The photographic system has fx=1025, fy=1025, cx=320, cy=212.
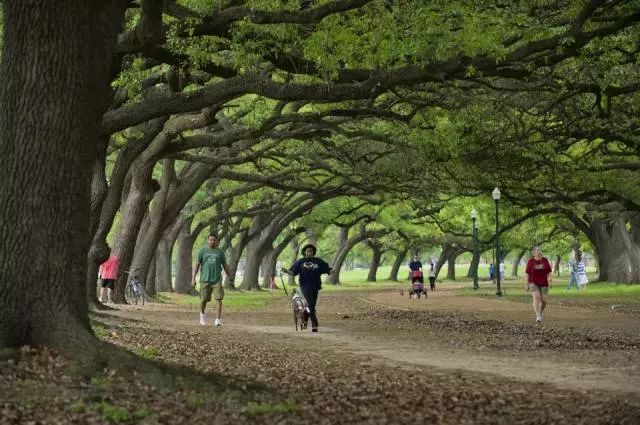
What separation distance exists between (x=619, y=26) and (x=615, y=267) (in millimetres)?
39045

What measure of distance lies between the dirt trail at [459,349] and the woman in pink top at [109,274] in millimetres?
2129

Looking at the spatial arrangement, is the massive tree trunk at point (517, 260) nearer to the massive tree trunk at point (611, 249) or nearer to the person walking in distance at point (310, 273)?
the massive tree trunk at point (611, 249)

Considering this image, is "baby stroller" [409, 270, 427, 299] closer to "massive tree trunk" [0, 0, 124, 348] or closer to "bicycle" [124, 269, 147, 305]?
"bicycle" [124, 269, 147, 305]

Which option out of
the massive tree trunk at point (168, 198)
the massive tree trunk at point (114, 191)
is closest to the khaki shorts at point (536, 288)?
the massive tree trunk at point (114, 191)

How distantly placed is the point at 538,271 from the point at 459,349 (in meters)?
5.65

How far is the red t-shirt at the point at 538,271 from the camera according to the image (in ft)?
69.2

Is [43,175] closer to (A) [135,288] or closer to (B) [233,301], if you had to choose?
(A) [135,288]

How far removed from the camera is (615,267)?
177ft

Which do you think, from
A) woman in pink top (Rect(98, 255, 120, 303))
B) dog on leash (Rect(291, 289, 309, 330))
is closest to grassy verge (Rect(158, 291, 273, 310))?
woman in pink top (Rect(98, 255, 120, 303))

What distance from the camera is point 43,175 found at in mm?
9492

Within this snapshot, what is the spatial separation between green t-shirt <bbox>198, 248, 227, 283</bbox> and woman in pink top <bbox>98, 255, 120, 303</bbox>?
838cm

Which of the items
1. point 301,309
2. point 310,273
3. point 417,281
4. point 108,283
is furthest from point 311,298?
point 417,281


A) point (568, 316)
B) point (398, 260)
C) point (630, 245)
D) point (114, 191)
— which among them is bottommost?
point (568, 316)

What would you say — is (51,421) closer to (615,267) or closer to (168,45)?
(168,45)
